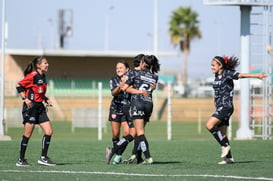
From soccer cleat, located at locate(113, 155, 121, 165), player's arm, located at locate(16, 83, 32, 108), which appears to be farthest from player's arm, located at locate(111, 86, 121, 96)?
player's arm, located at locate(16, 83, 32, 108)

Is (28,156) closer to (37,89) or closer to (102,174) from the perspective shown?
(37,89)

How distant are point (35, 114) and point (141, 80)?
78.7 inches

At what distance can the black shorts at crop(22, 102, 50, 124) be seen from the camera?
528 inches

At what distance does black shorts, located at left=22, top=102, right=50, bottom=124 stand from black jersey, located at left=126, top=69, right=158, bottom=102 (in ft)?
5.39

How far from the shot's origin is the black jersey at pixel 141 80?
1323 centimetres

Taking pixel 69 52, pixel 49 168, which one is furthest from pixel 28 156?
pixel 69 52

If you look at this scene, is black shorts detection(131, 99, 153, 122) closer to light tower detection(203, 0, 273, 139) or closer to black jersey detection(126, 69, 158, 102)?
black jersey detection(126, 69, 158, 102)

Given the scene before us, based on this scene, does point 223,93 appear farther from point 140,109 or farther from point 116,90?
point 116,90

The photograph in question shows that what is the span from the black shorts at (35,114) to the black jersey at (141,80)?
5.39ft

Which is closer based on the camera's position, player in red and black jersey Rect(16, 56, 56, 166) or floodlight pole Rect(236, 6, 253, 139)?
player in red and black jersey Rect(16, 56, 56, 166)

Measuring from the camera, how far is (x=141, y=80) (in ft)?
43.4

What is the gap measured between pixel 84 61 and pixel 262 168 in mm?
50288

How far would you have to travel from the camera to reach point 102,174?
11.4 metres

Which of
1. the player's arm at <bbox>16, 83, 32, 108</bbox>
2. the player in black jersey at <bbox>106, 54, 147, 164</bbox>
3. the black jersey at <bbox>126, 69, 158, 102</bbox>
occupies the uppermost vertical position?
the black jersey at <bbox>126, 69, 158, 102</bbox>
